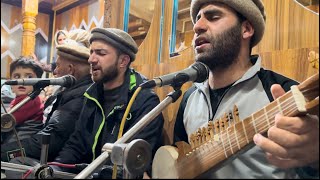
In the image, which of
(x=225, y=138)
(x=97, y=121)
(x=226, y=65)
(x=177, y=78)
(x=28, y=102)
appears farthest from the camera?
(x=97, y=121)

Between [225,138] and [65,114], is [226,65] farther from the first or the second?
[65,114]

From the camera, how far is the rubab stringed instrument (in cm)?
50

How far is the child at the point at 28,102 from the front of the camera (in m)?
0.99

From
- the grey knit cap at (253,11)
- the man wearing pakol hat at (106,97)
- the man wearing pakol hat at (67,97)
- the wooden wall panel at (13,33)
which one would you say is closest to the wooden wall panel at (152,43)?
the man wearing pakol hat at (106,97)

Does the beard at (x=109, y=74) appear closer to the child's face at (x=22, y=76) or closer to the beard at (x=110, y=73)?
the beard at (x=110, y=73)

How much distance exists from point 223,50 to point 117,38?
61 cm

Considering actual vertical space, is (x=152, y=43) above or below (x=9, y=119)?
above

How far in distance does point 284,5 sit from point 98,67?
0.85m

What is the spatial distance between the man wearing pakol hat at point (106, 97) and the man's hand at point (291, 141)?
0.63m

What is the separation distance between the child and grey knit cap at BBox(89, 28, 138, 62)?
47 centimetres

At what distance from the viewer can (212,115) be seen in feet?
3.70

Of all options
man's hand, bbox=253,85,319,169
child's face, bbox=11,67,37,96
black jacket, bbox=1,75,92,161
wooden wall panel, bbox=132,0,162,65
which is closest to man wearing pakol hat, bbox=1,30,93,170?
black jacket, bbox=1,75,92,161

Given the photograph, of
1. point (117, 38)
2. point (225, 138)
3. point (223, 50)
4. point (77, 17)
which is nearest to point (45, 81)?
point (77, 17)

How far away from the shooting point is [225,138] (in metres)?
0.74
